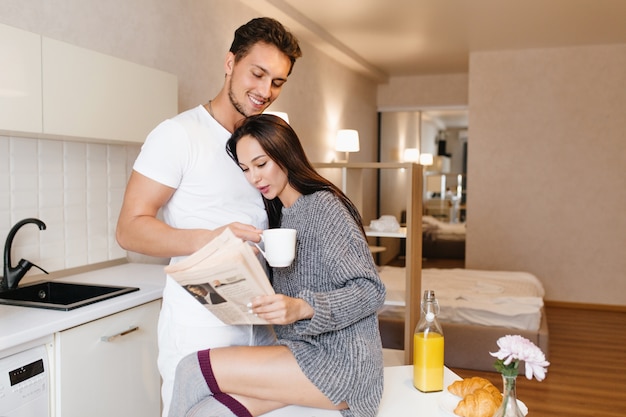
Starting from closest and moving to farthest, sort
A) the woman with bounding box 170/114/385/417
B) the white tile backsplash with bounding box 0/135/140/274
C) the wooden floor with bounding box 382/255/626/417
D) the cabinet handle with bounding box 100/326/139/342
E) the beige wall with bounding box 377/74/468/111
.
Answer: the woman with bounding box 170/114/385/417
the cabinet handle with bounding box 100/326/139/342
the white tile backsplash with bounding box 0/135/140/274
the wooden floor with bounding box 382/255/626/417
the beige wall with bounding box 377/74/468/111

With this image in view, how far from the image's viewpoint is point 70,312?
1919 millimetres

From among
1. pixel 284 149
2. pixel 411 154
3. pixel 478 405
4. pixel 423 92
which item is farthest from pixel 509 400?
pixel 423 92

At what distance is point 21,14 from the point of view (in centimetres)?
235

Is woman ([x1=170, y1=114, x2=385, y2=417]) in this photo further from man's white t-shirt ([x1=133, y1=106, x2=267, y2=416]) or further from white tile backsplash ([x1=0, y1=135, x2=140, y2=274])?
white tile backsplash ([x1=0, y1=135, x2=140, y2=274])

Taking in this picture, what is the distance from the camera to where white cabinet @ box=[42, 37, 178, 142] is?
213 centimetres

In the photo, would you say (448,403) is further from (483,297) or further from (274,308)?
(483,297)

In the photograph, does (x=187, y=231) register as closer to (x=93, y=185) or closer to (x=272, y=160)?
(x=272, y=160)

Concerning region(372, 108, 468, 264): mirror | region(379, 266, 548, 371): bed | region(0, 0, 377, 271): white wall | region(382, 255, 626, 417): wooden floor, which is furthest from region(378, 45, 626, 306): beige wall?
region(0, 0, 377, 271): white wall

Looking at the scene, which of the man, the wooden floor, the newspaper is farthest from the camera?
the wooden floor

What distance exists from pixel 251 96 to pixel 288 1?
9.70 feet

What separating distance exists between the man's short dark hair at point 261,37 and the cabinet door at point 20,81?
0.81 meters

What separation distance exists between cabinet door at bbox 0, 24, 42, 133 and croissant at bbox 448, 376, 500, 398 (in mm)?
1654

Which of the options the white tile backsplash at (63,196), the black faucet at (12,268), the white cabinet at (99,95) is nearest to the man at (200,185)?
the white cabinet at (99,95)

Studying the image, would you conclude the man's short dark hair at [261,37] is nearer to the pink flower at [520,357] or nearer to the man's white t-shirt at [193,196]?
the man's white t-shirt at [193,196]
